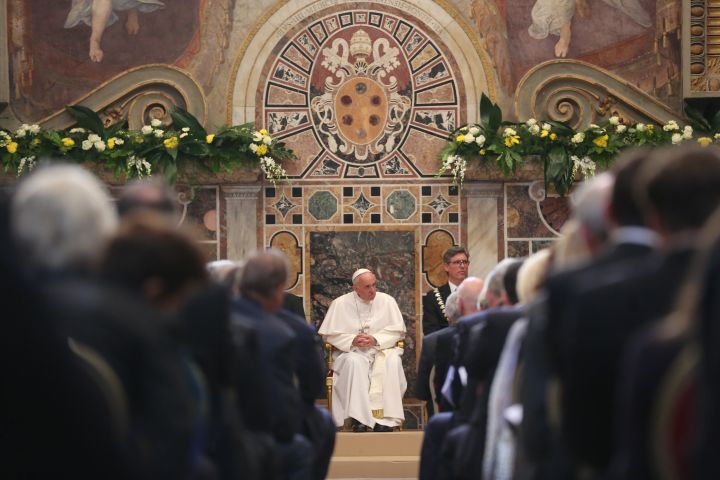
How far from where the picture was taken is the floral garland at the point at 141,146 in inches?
556

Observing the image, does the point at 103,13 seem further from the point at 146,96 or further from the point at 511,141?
the point at 511,141

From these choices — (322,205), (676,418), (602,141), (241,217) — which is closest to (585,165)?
(602,141)

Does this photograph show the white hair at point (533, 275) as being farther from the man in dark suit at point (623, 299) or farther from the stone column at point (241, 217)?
the stone column at point (241, 217)

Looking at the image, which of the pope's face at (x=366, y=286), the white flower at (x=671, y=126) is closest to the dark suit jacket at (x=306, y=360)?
the pope's face at (x=366, y=286)

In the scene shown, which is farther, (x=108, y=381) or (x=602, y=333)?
(x=602, y=333)

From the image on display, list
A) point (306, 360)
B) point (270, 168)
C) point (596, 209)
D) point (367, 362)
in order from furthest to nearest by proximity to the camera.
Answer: point (270, 168) → point (367, 362) → point (306, 360) → point (596, 209)

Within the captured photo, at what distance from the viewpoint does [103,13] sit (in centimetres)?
1494

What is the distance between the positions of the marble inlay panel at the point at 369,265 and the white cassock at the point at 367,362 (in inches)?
22.4

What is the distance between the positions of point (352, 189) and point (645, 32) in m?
3.56

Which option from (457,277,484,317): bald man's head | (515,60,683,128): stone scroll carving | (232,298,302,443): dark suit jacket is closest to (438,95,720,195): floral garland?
(515,60,683,128): stone scroll carving

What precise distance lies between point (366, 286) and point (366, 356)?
27.1 inches

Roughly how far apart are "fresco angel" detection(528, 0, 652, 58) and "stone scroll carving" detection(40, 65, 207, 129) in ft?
12.0

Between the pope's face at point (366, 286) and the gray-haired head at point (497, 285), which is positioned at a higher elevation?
the gray-haired head at point (497, 285)

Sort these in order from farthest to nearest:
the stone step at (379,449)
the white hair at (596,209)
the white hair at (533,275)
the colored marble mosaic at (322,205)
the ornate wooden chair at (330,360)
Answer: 1. the colored marble mosaic at (322,205)
2. the ornate wooden chair at (330,360)
3. the stone step at (379,449)
4. the white hair at (533,275)
5. the white hair at (596,209)
